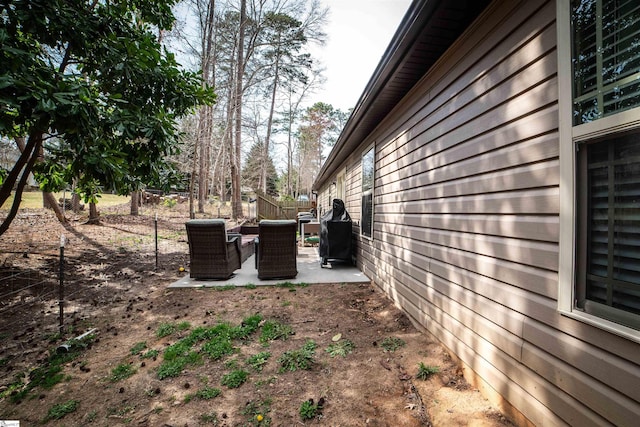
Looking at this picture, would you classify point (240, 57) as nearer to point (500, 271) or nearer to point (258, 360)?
point (258, 360)

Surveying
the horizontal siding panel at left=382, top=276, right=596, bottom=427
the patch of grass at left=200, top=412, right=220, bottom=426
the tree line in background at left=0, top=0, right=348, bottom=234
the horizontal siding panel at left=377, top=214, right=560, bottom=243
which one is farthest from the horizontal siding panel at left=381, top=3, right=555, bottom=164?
the tree line in background at left=0, top=0, right=348, bottom=234

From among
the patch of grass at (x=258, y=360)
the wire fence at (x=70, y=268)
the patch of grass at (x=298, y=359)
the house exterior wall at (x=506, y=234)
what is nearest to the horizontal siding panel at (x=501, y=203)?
the house exterior wall at (x=506, y=234)

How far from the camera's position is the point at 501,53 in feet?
6.15

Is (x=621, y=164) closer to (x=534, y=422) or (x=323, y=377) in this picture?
(x=534, y=422)

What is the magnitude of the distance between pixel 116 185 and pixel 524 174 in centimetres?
415

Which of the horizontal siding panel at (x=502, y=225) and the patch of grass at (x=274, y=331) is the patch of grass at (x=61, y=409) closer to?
the patch of grass at (x=274, y=331)

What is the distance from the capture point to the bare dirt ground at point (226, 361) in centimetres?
179

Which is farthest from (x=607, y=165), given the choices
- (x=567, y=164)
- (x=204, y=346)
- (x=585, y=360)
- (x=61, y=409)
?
(x=61, y=409)

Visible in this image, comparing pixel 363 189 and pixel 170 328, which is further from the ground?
pixel 363 189

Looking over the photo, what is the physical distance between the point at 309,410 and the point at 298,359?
613 mm

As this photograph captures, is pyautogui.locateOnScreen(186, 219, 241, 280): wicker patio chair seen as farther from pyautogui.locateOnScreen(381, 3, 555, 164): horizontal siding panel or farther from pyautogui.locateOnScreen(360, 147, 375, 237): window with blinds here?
pyautogui.locateOnScreen(381, 3, 555, 164): horizontal siding panel

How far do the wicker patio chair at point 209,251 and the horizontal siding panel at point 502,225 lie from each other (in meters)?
3.24

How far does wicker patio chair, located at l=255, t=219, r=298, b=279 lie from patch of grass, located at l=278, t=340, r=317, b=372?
2214mm

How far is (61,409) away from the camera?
1.84 m
